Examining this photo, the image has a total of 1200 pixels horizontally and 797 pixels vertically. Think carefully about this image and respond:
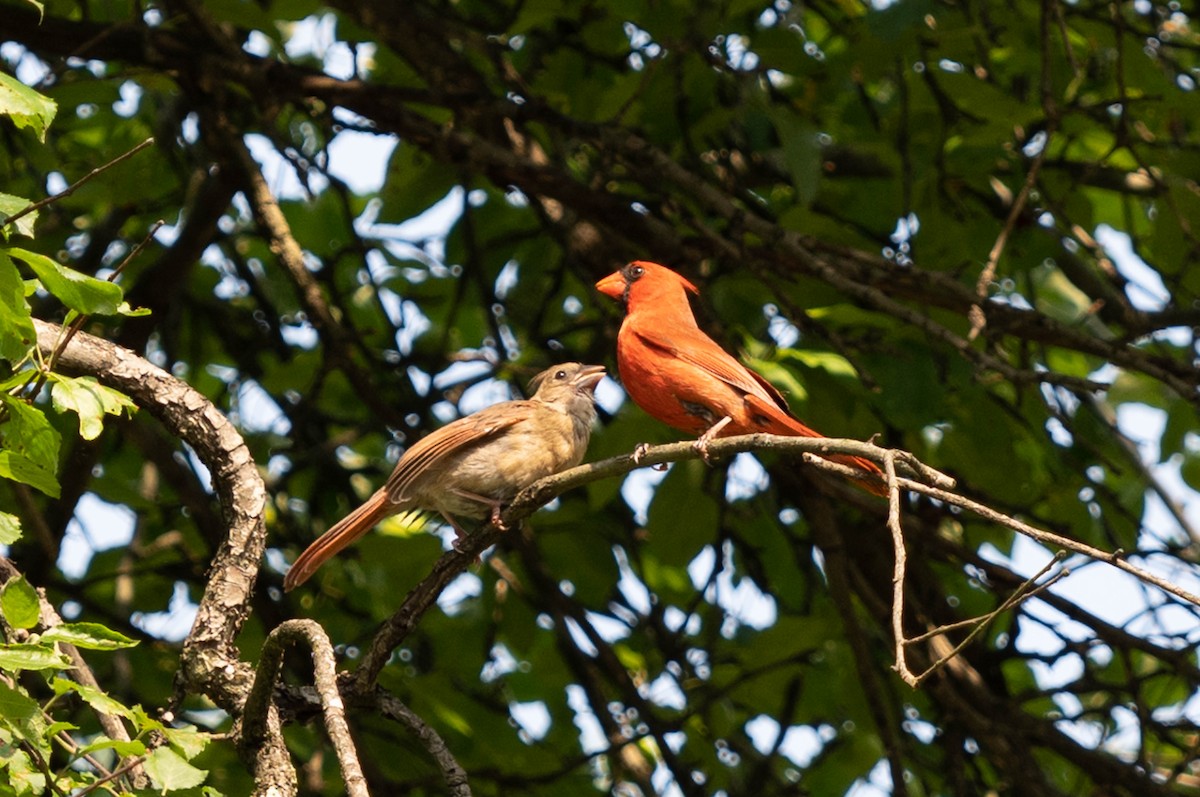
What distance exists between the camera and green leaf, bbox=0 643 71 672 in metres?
2.51

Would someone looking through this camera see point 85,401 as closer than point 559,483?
Yes

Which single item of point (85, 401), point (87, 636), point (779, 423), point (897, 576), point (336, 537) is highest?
point (779, 423)

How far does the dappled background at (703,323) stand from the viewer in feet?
19.2

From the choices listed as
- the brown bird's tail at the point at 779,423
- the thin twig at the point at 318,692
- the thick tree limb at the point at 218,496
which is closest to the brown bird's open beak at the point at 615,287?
the brown bird's tail at the point at 779,423

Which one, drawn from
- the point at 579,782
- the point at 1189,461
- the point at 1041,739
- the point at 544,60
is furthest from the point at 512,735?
the point at 1189,461

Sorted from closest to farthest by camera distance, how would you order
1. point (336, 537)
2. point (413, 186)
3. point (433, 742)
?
point (433, 742) < point (336, 537) < point (413, 186)

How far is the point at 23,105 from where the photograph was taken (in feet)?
9.39

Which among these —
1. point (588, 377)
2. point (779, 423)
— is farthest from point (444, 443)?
point (779, 423)

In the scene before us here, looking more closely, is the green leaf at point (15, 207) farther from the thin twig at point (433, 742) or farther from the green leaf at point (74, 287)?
the thin twig at point (433, 742)

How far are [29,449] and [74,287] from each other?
0.35 metres

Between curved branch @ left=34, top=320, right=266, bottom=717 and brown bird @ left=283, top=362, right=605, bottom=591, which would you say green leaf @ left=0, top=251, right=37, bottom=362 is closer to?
curved branch @ left=34, top=320, right=266, bottom=717

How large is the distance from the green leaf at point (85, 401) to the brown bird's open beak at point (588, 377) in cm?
294

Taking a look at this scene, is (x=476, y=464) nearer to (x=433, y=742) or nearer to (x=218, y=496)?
(x=218, y=496)

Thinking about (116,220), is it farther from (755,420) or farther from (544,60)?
(755,420)
